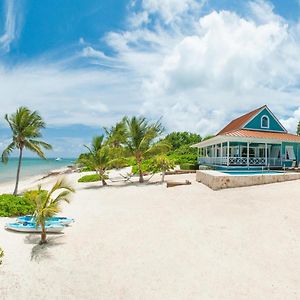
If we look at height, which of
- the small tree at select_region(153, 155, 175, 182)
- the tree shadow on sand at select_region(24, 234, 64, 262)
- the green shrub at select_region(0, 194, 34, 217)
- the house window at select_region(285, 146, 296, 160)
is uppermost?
the house window at select_region(285, 146, 296, 160)

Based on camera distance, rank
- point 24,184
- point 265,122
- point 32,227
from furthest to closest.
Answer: point 24,184
point 265,122
point 32,227

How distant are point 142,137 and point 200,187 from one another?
7412 mm

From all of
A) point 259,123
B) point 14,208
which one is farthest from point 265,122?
point 14,208

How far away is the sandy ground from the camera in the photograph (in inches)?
283

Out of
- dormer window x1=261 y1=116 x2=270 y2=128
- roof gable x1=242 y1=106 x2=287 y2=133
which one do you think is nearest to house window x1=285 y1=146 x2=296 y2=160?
roof gable x1=242 y1=106 x2=287 y2=133

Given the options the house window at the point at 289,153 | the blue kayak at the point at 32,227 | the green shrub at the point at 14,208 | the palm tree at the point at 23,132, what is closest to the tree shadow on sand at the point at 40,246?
the blue kayak at the point at 32,227

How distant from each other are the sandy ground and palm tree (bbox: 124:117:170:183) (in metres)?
10.3

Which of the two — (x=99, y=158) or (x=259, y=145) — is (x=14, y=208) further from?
(x=259, y=145)

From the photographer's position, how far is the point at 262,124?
94.6ft

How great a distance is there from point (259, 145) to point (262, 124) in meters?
2.62

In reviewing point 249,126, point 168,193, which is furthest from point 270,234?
point 249,126

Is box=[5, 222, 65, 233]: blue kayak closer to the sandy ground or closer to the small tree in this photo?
the sandy ground

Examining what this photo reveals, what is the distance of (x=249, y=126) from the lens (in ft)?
93.4

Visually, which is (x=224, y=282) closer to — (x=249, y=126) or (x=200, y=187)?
(x=200, y=187)
